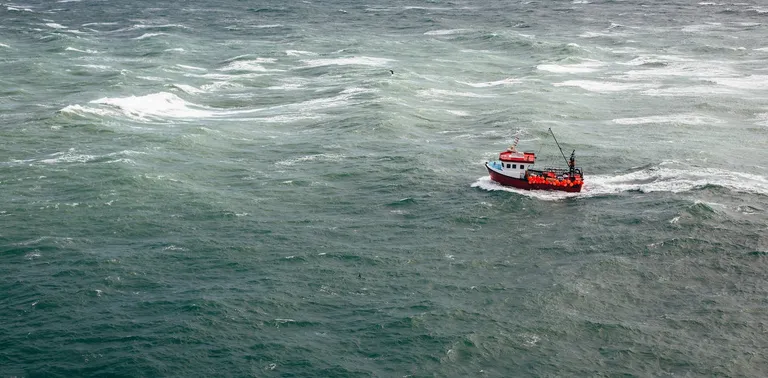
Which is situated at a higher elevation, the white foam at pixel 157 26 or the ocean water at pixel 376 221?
the white foam at pixel 157 26

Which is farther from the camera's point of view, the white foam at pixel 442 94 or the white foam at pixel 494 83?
the white foam at pixel 494 83

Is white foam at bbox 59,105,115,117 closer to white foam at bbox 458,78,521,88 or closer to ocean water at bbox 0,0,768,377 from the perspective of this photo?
ocean water at bbox 0,0,768,377

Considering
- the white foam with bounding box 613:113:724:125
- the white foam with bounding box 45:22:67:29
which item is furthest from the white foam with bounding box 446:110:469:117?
the white foam with bounding box 45:22:67:29

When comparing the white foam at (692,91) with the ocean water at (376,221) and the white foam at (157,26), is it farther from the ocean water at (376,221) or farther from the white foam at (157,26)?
the white foam at (157,26)

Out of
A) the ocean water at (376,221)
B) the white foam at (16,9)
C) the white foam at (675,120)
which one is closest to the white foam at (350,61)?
the ocean water at (376,221)

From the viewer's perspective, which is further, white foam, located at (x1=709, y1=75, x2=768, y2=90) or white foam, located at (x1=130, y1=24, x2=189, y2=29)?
white foam, located at (x1=130, y1=24, x2=189, y2=29)

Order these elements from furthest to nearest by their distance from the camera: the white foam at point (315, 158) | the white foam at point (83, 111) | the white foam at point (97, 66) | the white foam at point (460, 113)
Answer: the white foam at point (97, 66), the white foam at point (460, 113), the white foam at point (83, 111), the white foam at point (315, 158)
